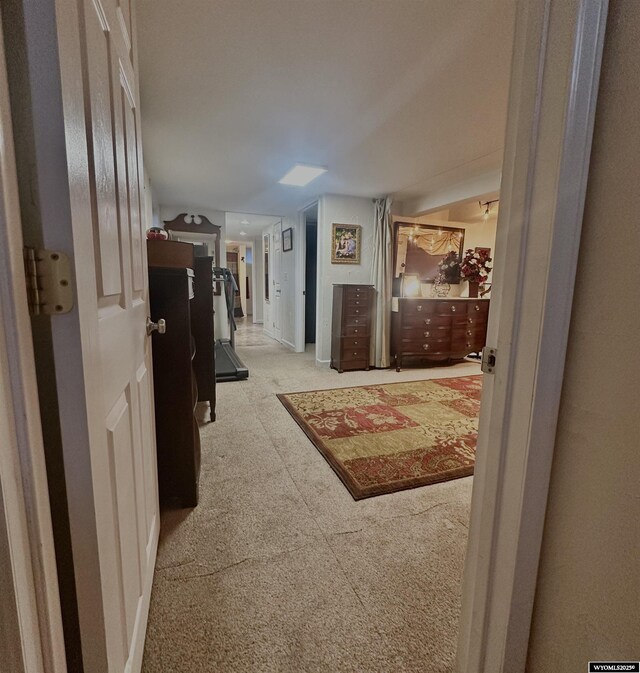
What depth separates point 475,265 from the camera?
4.77 meters

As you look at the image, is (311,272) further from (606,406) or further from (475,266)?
(606,406)

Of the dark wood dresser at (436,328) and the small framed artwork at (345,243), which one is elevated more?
the small framed artwork at (345,243)

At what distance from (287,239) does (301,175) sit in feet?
6.89

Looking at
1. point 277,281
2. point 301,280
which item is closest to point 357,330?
point 301,280

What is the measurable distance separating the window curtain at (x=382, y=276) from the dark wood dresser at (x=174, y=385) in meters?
3.05

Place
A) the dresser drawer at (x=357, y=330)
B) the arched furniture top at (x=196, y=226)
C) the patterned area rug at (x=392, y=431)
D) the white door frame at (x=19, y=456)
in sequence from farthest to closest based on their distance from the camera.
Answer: the arched furniture top at (x=196, y=226), the dresser drawer at (x=357, y=330), the patterned area rug at (x=392, y=431), the white door frame at (x=19, y=456)

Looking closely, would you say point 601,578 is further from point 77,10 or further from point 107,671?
point 77,10

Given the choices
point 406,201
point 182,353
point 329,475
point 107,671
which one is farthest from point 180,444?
point 406,201

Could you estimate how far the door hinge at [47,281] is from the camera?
430mm

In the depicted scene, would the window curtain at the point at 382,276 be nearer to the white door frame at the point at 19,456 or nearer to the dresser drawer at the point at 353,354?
the dresser drawer at the point at 353,354

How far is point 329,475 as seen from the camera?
74.5 inches

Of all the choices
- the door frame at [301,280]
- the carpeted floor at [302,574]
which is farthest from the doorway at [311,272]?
the carpeted floor at [302,574]

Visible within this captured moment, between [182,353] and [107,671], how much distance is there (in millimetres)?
1069

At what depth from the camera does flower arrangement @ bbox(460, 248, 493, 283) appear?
4773mm
